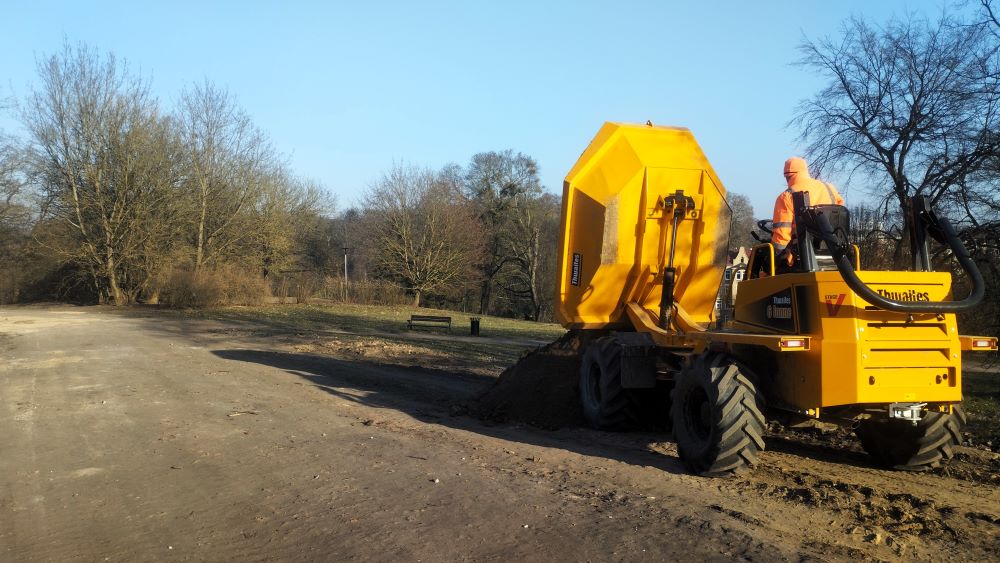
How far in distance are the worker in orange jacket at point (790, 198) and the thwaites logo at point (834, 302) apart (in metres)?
0.97

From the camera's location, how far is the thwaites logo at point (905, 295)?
5.77 m

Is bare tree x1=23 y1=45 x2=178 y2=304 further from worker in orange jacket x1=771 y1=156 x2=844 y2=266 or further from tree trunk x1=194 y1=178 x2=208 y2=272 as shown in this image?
worker in orange jacket x1=771 y1=156 x2=844 y2=266

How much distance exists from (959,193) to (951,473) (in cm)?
853

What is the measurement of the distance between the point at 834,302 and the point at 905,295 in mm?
557

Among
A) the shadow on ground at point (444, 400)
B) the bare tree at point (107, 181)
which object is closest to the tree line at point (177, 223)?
the bare tree at point (107, 181)

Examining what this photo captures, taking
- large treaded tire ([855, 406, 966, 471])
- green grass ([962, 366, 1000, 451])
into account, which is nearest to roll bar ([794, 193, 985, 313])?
large treaded tire ([855, 406, 966, 471])

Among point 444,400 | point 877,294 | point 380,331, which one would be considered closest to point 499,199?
point 380,331

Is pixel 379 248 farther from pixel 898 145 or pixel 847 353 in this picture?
pixel 847 353

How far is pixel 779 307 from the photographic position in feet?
20.7

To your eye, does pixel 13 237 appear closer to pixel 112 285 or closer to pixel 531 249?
pixel 112 285

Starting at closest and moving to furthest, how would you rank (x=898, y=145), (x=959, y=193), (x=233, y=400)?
(x=233, y=400), (x=959, y=193), (x=898, y=145)

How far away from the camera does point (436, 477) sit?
645 cm

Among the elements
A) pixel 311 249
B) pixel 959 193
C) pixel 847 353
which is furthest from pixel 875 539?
pixel 311 249

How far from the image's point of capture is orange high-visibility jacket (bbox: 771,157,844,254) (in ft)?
22.1
